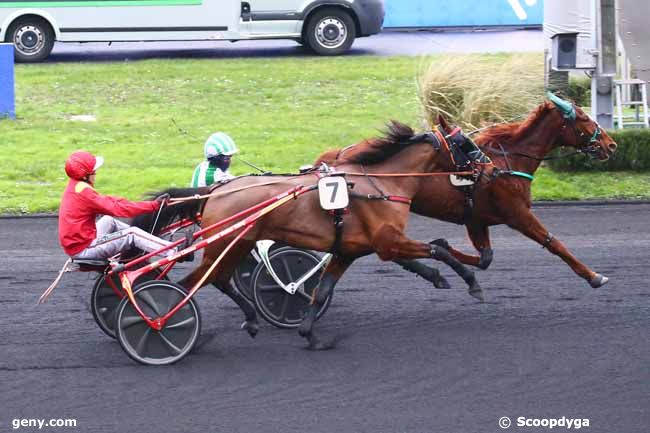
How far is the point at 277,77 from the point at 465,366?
11150 mm

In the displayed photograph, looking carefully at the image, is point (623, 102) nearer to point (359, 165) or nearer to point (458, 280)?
point (458, 280)

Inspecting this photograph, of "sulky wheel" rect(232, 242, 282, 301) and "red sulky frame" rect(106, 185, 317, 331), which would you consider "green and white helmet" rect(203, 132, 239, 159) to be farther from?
"sulky wheel" rect(232, 242, 282, 301)

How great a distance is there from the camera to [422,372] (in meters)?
6.52

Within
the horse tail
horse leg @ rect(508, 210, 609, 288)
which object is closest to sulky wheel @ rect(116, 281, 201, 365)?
the horse tail

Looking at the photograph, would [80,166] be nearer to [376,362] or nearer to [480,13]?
[376,362]

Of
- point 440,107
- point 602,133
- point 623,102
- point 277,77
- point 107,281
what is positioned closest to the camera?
point 107,281

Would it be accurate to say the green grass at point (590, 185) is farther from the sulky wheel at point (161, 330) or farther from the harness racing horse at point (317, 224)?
the sulky wheel at point (161, 330)

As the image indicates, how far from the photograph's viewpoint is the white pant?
676cm

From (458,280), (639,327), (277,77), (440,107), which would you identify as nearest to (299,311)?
(458,280)

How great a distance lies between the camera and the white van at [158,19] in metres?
17.5

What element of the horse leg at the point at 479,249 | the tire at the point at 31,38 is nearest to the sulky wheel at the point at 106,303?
the horse leg at the point at 479,249

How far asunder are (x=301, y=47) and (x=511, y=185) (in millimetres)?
12078
